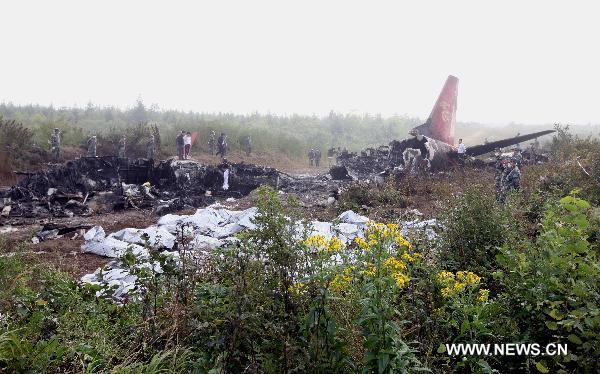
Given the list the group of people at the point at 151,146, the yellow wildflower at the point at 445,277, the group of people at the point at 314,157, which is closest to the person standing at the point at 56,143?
the group of people at the point at 151,146

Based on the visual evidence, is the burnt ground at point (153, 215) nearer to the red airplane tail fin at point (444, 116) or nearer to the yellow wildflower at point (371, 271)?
the yellow wildflower at point (371, 271)

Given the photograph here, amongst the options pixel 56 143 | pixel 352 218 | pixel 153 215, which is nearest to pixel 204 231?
pixel 352 218

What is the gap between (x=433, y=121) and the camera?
Answer: 18406mm

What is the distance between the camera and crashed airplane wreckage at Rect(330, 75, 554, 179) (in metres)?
14.6

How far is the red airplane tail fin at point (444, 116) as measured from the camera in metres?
18.4

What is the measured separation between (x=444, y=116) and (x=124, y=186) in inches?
568

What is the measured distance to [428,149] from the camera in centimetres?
1455

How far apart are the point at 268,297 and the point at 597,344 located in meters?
2.08

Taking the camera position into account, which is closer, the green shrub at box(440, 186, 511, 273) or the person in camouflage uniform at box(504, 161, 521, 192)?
the green shrub at box(440, 186, 511, 273)

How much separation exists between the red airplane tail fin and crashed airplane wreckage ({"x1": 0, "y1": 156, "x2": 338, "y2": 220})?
599 centimetres

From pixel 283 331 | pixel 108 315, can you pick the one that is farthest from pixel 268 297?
pixel 108 315

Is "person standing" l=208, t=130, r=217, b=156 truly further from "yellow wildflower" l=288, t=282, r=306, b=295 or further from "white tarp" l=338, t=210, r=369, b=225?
"yellow wildflower" l=288, t=282, r=306, b=295

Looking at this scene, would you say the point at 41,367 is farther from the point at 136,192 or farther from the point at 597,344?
the point at 136,192

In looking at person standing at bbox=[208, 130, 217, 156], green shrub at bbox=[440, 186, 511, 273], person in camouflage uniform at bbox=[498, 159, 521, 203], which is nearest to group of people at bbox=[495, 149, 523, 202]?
person in camouflage uniform at bbox=[498, 159, 521, 203]
